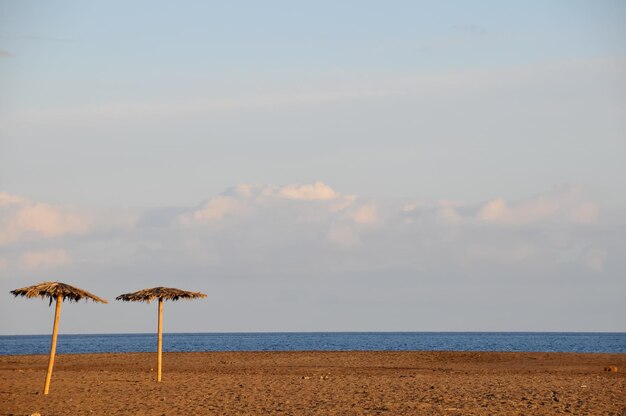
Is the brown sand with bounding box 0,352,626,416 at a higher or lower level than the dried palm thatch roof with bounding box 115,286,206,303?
lower

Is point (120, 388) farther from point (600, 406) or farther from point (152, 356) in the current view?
point (152, 356)

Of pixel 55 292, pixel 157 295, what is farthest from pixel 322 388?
pixel 55 292

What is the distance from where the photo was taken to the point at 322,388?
27688 millimetres

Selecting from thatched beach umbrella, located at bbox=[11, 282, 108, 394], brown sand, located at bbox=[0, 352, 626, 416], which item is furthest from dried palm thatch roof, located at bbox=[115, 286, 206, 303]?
thatched beach umbrella, located at bbox=[11, 282, 108, 394]

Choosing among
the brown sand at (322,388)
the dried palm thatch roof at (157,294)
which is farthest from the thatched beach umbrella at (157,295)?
the brown sand at (322,388)

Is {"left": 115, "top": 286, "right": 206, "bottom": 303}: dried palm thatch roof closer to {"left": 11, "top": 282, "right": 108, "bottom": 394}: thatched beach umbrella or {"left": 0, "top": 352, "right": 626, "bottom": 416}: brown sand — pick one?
{"left": 0, "top": 352, "right": 626, "bottom": 416}: brown sand

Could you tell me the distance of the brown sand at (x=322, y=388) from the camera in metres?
22.7

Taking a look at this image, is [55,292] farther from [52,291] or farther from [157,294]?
[157,294]

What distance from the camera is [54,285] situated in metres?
23.9

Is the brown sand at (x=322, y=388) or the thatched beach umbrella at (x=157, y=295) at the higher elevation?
the thatched beach umbrella at (x=157, y=295)

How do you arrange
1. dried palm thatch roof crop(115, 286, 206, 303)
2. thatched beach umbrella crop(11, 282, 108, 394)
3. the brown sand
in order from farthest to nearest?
dried palm thatch roof crop(115, 286, 206, 303)
thatched beach umbrella crop(11, 282, 108, 394)
the brown sand

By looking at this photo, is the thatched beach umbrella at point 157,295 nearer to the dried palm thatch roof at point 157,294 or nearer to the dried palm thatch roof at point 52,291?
the dried palm thatch roof at point 157,294

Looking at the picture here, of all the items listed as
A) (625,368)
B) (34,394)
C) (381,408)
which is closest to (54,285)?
(34,394)

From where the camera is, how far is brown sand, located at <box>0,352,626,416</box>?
22.7m
